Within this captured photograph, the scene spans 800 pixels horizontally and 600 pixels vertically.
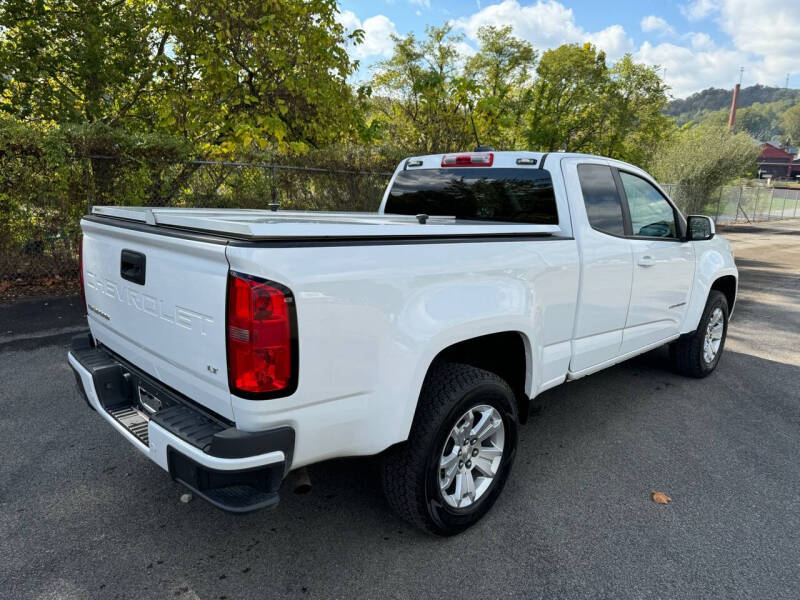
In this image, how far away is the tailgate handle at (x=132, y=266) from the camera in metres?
2.29

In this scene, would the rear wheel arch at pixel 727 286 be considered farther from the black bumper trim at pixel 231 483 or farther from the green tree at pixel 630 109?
the green tree at pixel 630 109

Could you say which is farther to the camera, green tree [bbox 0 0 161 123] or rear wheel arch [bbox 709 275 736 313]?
green tree [bbox 0 0 161 123]

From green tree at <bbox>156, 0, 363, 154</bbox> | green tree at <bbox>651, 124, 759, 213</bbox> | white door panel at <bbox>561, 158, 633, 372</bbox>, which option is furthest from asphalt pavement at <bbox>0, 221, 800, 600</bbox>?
green tree at <bbox>651, 124, 759, 213</bbox>

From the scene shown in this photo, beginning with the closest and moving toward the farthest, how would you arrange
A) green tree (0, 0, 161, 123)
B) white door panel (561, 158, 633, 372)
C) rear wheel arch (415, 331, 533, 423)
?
rear wheel arch (415, 331, 533, 423), white door panel (561, 158, 633, 372), green tree (0, 0, 161, 123)

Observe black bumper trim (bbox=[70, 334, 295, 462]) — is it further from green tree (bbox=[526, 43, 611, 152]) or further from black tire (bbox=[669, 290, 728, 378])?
green tree (bbox=[526, 43, 611, 152])

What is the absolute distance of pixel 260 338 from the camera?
71.6 inches

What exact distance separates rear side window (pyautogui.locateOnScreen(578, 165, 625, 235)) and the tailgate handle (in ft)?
8.53

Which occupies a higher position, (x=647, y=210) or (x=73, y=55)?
(x=73, y=55)

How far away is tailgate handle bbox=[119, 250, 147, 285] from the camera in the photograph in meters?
2.29

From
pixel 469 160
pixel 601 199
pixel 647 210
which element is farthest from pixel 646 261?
pixel 469 160

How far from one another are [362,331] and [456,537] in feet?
4.18

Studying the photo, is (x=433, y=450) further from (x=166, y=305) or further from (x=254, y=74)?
(x=254, y=74)

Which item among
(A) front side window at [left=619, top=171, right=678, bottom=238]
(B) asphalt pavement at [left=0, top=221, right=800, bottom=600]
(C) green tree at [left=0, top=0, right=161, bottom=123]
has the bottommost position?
(B) asphalt pavement at [left=0, top=221, right=800, bottom=600]

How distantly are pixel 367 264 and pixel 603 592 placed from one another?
1.74 metres
